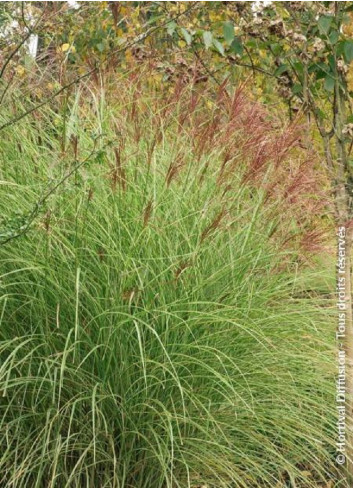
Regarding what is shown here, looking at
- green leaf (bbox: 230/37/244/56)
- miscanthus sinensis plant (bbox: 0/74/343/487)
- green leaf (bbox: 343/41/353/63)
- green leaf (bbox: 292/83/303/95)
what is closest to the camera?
miscanthus sinensis plant (bbox: 0/74/343/487)

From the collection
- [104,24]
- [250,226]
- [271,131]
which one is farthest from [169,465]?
[104,24]

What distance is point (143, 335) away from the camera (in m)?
3.22

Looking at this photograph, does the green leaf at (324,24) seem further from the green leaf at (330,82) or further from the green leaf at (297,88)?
the green leaf at (297,88)

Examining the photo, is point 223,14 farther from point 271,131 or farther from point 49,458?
point 49,458

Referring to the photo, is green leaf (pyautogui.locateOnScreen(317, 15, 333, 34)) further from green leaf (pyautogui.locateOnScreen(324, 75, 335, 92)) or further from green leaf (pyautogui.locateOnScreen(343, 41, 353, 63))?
green leaf (pyautogui.locateOnScreen(324, 75, 335, 92))

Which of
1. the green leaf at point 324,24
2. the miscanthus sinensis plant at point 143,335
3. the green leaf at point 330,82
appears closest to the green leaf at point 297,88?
the green leaf at point 330,82

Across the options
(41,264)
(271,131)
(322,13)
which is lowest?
(41,264)

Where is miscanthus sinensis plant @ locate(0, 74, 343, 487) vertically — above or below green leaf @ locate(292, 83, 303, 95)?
below

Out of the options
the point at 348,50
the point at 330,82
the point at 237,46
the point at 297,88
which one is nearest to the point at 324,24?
the point at 348,50

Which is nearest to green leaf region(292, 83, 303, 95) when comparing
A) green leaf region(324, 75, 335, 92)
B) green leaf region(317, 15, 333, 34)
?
green leaf region(324, 75, 335, 92)

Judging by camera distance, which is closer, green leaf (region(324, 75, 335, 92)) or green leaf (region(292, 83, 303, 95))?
green leaf (region(324, 75, 335, 92))

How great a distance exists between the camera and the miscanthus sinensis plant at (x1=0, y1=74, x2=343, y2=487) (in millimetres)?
3352

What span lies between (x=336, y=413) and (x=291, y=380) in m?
0.35

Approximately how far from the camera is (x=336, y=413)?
152 inches
